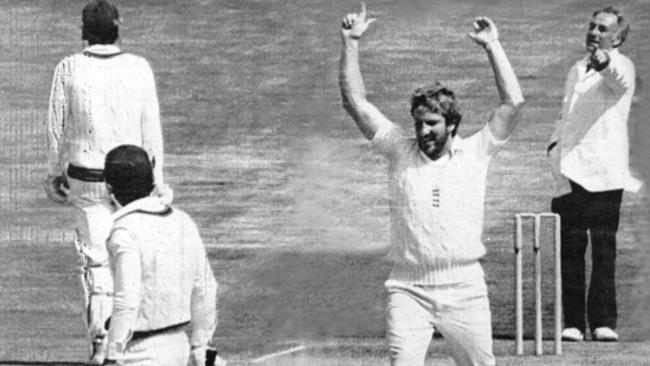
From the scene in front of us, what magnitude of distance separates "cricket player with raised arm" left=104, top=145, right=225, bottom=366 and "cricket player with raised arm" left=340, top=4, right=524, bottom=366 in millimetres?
1153

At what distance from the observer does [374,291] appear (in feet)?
40.4

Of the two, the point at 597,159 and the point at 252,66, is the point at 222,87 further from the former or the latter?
the point at 597,159

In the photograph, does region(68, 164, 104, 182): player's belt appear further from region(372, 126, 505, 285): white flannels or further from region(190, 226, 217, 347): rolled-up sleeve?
region(190, 226, 217, 347): rolled-up sleeve

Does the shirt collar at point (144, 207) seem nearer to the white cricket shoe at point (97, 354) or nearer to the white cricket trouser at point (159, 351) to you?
the white cricket trouser at point (159, 351)

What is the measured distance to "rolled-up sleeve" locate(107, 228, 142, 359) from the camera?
24.8 feet

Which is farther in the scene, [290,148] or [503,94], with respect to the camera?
[290,148]

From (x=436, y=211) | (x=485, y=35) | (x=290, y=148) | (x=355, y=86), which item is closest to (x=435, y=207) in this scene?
(x=436, y=211)

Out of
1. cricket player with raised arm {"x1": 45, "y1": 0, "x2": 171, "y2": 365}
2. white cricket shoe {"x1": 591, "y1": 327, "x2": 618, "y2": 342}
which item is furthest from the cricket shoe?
white cricket shoe {"x1": 591, "y1": 327, "x2": 618, "y2": 342}

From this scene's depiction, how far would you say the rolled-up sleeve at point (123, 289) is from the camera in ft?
24.8

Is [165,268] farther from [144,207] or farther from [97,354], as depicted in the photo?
[97,354]

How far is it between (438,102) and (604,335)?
2.80m

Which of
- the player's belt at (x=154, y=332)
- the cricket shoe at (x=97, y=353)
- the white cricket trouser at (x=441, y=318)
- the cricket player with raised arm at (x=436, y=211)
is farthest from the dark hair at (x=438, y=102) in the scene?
the cricket shoe at (x=97, y=353)

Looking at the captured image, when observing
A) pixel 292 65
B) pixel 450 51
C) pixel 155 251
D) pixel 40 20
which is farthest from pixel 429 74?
pixel 155 251

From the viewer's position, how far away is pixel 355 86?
912cm
